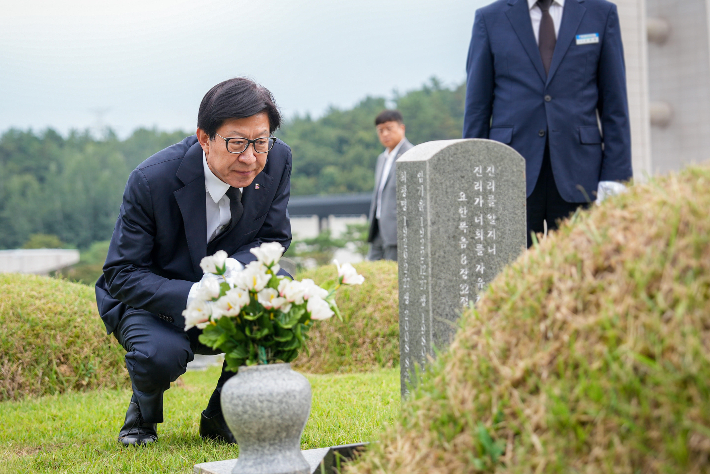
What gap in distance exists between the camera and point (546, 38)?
3.86 meters

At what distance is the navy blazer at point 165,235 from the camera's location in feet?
10.6

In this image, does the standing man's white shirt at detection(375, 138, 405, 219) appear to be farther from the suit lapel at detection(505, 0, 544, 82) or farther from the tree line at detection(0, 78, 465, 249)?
the tree line at detection(0, 78, 465, 249)

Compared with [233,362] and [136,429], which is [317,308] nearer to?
[233,362]

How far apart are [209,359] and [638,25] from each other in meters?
7.96

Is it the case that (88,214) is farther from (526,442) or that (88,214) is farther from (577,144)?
(526,442)

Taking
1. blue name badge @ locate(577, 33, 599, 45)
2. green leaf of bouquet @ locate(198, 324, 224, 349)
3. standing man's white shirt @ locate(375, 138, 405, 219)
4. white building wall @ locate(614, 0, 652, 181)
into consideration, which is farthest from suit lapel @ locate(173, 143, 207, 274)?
white building wall @ locate(614, 0, 652, 181)

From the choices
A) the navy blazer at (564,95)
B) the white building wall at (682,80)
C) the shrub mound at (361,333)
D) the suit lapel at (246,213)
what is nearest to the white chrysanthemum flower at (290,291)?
the suit lapel at (246,213)

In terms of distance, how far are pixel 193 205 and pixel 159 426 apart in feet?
4.41

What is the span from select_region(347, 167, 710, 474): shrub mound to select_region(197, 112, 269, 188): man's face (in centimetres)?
148

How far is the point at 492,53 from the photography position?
390 cm

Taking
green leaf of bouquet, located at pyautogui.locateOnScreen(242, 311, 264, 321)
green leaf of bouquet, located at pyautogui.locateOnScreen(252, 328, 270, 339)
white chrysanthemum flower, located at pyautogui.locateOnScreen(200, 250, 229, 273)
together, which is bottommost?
green leaf of bouquet, located at pyautogui.locateOnScreen(252, 328, 270, 339)

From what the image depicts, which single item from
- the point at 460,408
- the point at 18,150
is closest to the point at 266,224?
the point at 460,408

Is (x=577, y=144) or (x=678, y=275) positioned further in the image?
(x=577, y=144)

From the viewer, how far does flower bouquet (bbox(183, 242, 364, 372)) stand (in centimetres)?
236
